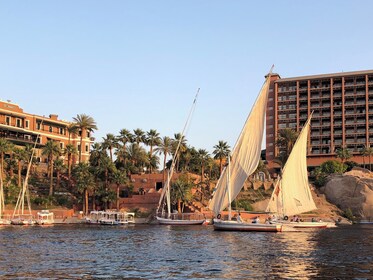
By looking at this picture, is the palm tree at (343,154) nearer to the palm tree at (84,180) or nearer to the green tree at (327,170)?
the green tree at (327,170)

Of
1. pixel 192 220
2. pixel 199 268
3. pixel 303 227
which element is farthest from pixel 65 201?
pixel 199 268

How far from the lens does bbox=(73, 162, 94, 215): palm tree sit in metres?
107

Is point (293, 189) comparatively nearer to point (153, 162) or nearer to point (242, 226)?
point (242, 226)

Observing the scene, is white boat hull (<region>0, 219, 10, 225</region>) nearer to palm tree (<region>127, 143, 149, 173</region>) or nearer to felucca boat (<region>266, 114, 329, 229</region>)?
palm tree (<region>127, 143, 149, 173</region>)

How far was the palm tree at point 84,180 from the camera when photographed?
10669cm

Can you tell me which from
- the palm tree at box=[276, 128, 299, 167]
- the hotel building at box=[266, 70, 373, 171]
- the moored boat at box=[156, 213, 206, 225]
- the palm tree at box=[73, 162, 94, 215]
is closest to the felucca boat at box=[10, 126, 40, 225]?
the palm tree at box=[73, 162, 94, 215]

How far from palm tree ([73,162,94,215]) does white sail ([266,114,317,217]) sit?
1677 inches

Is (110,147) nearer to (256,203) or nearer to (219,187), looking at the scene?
(256,203)

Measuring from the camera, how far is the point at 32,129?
5364 inches

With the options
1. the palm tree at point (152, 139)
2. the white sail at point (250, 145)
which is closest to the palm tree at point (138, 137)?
the palm tree at point (152, 139)

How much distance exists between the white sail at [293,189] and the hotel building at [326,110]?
8595 centimetres

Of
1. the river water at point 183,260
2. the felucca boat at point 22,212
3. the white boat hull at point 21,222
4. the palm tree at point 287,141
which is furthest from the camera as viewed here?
the palm tree at point 287,141

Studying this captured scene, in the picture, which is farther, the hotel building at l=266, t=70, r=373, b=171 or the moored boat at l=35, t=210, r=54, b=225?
the hotel building at l=266, t=70, r=373, b=171

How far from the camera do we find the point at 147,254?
46000mm
